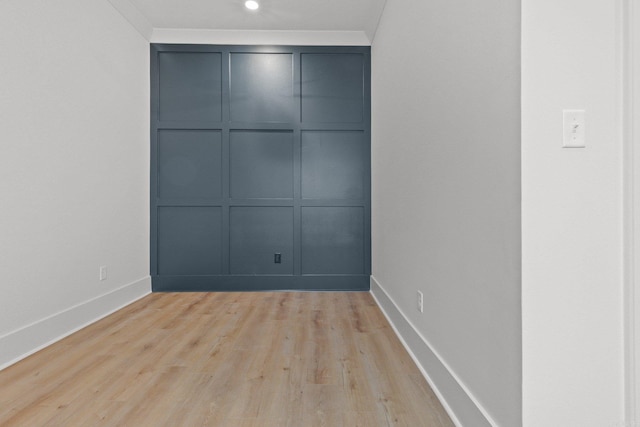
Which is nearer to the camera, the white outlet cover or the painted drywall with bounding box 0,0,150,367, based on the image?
the painted drywall with bounding box 0,0,150,367

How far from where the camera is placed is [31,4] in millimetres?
2109

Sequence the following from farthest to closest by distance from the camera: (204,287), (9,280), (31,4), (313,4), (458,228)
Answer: (204,287) → (313,4) → (31,4) → (9,280) → (458,228)

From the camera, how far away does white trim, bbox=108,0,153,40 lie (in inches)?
118

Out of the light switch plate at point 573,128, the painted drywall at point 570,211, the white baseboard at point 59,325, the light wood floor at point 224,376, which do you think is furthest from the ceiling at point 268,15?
the light wood floor at point 224,376

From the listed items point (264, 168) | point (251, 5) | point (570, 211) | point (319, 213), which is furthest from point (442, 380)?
point (251, 5)

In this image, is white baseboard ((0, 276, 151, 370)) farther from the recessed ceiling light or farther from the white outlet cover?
the recessed ceiling light

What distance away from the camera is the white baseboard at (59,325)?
6.38 ft

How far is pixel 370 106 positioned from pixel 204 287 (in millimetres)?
2649

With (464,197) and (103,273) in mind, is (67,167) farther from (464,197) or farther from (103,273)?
(464,197)

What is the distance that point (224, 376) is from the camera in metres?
1.77

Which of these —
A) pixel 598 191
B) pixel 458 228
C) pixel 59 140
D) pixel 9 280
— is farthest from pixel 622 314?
pixel 59 140

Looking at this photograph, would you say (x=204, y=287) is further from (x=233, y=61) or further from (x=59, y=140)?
(x=233, y=61)

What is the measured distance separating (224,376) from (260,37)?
329 centimetres

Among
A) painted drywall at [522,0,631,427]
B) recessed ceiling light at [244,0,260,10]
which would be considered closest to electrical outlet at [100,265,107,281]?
recessed ceiling light at [244,0,260,10]
